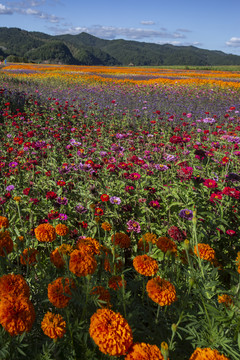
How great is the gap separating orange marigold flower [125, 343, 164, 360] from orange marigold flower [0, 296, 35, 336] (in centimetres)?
41

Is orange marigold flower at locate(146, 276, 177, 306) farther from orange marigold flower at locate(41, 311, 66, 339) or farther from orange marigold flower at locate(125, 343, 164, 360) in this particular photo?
orange marigold flower at locate(41, 311, 66, 339)

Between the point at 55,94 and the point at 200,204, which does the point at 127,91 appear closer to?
the point at 55,94

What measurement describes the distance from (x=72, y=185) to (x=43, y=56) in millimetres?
126143

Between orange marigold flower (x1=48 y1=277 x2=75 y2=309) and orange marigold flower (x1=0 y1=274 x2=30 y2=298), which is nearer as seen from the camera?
orange marigold flower (x1=0 y1=274 x2=30 y2=298)

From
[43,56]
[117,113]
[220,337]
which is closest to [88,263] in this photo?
[220,337]

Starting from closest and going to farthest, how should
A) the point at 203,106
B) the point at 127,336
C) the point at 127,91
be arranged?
1. the point at 127,336
2. the point at 203,106
3. the point at 127,91

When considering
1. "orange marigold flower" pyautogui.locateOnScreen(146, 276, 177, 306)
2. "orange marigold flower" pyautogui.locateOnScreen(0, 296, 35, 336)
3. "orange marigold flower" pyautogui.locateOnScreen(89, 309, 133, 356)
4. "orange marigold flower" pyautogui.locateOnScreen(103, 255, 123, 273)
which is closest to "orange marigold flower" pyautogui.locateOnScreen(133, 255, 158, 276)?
"orange marigold flower" pyautogui.locateOnScreen(146, 276, 177, 306)

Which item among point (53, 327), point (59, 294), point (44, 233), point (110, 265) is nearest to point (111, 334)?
point (53, 327)

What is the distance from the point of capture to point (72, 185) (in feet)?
10.7

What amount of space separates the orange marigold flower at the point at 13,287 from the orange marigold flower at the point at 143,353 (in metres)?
0.50

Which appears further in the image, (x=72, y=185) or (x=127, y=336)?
(x=72, y=185)

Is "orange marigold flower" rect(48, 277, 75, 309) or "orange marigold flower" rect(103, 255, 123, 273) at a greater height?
"orange marigold flower" rect(48, 277, 75, 309)

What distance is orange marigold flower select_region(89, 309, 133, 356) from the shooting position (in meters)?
0.91

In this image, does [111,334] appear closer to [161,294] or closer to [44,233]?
[161,294]
